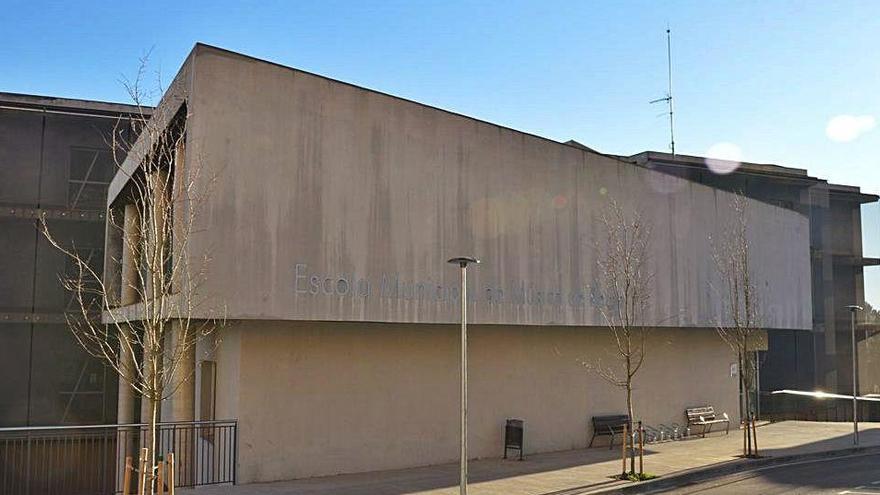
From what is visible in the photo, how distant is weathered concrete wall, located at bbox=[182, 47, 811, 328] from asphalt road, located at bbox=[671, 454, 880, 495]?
489 centimetres

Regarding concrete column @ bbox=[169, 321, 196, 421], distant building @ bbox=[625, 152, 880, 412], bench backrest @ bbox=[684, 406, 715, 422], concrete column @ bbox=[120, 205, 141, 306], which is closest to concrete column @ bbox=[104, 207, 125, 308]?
concrete column @ bbox=[120, 205, 141, 306]

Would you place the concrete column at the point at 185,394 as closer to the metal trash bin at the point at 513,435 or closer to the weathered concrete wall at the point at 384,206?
the weathered concrete wall at the point at 384,206

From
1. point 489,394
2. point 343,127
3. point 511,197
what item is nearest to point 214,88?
point 343,127

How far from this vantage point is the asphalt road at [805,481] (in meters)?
16.1

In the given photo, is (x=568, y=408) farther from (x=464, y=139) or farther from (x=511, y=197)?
(x=464, y=139)

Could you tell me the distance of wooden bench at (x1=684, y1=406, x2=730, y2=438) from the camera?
2386cm

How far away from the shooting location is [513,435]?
18.7 meters

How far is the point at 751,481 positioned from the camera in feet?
56.6

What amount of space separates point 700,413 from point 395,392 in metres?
11.5

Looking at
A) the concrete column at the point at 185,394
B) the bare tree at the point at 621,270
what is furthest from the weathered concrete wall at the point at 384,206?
the concrete column at the point at 185,394

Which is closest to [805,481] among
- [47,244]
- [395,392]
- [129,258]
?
[395,392]

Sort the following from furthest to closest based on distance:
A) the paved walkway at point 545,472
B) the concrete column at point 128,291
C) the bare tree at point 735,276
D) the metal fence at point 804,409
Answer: the metal fence at point 804,409, the bare tree at point 735,276, the concrete column at point 128,291, the paved walkway at point 545,472

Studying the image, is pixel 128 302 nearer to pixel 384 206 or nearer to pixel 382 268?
pixel 382 268

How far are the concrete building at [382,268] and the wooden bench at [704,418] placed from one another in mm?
2394
